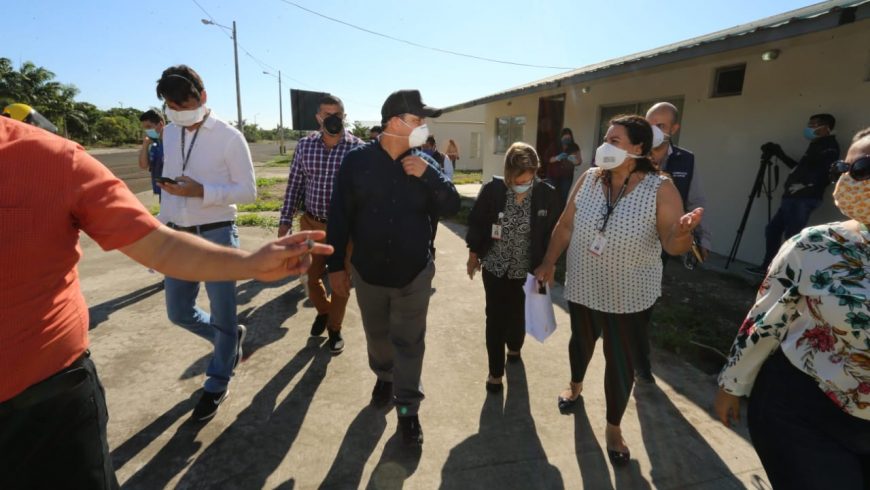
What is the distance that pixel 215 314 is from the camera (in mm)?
2812

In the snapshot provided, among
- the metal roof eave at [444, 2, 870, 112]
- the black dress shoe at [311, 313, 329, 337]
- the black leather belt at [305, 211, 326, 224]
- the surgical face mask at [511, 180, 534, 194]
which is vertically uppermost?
the metal roof eave at [444, 2, 870, 112]

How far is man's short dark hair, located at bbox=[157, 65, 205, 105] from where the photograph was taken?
100 inches

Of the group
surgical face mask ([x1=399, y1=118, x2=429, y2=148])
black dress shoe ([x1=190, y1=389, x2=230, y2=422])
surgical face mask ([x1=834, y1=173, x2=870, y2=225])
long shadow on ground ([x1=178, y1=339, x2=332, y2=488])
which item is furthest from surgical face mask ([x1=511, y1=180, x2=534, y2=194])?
black dress shoe ([x1=190, y1=389, x2=230, y2=422])

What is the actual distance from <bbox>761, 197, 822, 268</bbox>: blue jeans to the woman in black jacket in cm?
408

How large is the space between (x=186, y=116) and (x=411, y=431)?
7.53ft

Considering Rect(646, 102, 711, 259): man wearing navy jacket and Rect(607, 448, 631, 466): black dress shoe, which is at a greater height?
Rect(646, 102, 711, 259): man wearing navy jacket

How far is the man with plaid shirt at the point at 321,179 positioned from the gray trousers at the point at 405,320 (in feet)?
3.23

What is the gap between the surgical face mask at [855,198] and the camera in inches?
55.1

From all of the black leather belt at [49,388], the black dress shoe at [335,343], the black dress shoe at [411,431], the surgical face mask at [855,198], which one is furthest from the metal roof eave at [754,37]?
the black leather belt at [49,388]

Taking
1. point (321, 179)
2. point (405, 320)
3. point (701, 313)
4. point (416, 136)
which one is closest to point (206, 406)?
point (405, 320)

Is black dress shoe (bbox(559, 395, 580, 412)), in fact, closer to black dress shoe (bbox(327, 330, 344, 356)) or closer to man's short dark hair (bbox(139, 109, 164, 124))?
black dress shoe (bbox(327, 330, 344, 356))

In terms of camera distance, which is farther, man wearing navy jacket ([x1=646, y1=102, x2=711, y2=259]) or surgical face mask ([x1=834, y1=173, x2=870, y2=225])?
man wearing navy jacket ([x1=646, y1=102, x2=711, y2=259])

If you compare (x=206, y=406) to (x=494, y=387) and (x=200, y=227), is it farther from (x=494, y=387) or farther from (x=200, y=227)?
(x=494, y=387)

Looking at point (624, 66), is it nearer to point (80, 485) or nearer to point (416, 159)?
point (416, 159)
